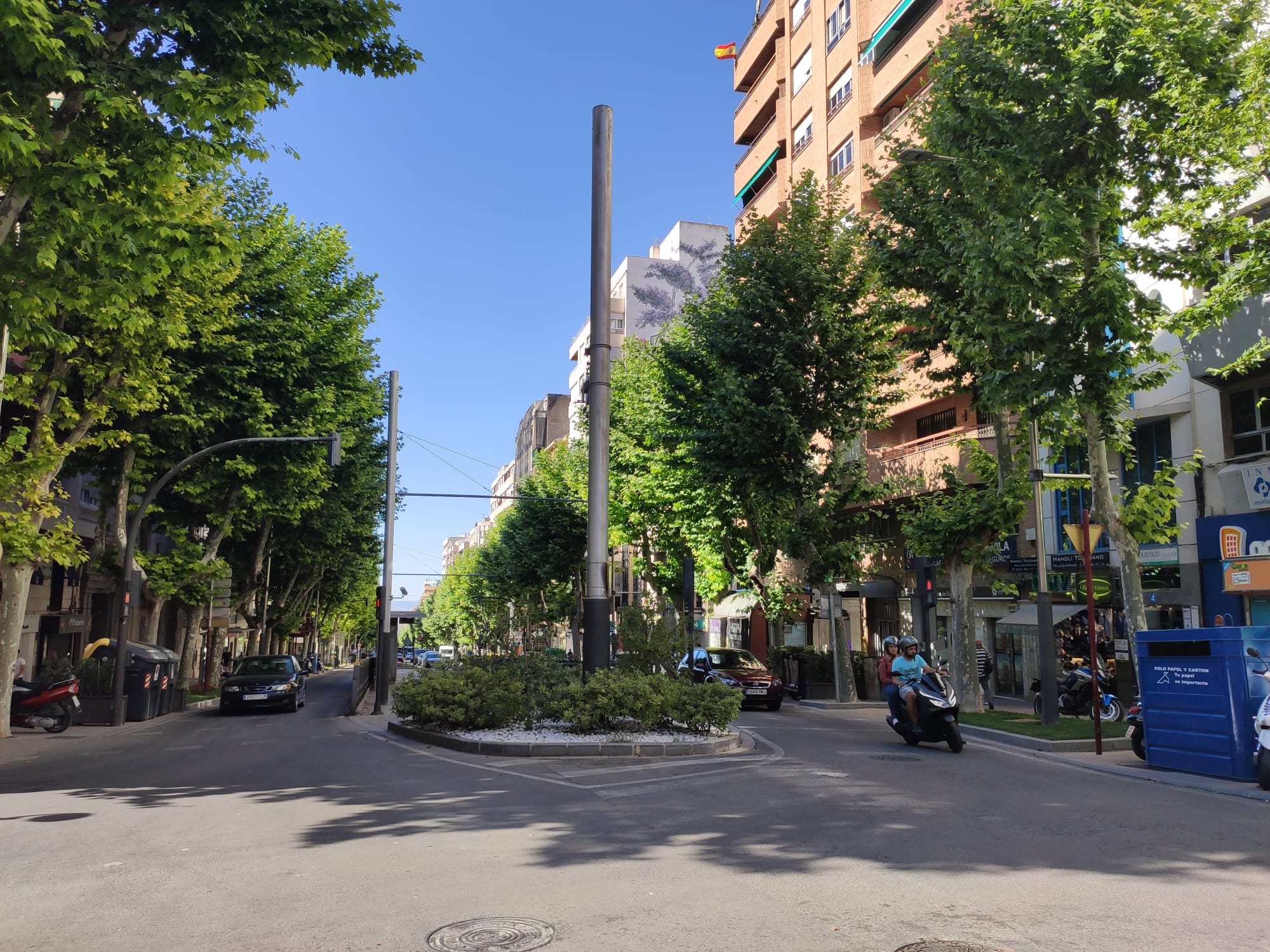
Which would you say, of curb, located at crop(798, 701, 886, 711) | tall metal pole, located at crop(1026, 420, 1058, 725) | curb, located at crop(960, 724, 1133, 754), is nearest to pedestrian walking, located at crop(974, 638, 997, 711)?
curb, located at crop(798, 701, 886, 711)

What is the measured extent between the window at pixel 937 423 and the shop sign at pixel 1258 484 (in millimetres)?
11556

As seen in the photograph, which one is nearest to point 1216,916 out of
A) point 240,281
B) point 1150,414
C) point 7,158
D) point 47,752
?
point 7,158

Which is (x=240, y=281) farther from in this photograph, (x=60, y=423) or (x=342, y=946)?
(x=342, y=946)

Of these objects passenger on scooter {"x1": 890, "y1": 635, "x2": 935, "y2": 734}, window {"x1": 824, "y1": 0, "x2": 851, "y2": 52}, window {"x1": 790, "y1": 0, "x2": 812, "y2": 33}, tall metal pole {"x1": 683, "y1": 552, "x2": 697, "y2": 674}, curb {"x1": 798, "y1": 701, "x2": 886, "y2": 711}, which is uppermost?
window {"x1": 790, "y1": 0, "x2": 812, "y2": 33}

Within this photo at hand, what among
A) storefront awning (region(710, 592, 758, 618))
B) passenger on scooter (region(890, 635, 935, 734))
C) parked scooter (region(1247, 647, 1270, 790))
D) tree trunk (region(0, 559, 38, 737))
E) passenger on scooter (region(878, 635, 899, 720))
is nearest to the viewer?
parked scooter (region(1247, 647, 1270, 790))

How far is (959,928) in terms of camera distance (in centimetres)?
507

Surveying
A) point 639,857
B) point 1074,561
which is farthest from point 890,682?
point 1074,561

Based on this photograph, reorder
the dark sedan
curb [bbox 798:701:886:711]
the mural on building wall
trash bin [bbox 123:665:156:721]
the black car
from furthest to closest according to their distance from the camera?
the mural on building wall
curb [bbox 798:701:886:711]
the black car
the dark sedan
trash bin [bbox 123:665:156:721]

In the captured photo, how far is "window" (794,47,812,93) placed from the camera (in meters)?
39.3

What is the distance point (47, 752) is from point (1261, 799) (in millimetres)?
16997

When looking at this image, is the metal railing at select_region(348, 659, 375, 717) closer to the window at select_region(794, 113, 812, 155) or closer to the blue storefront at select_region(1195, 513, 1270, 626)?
the blue storefront at select_region(1195, 513, 1270, 626)

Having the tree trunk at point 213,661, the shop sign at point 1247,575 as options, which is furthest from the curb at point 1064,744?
the tree trunk at point 213,661

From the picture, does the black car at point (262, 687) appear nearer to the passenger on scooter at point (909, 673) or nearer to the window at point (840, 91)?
the passenger on scooter at point (909, 673)

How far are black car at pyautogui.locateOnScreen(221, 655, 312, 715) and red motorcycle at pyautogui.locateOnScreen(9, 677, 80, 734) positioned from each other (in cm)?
572
